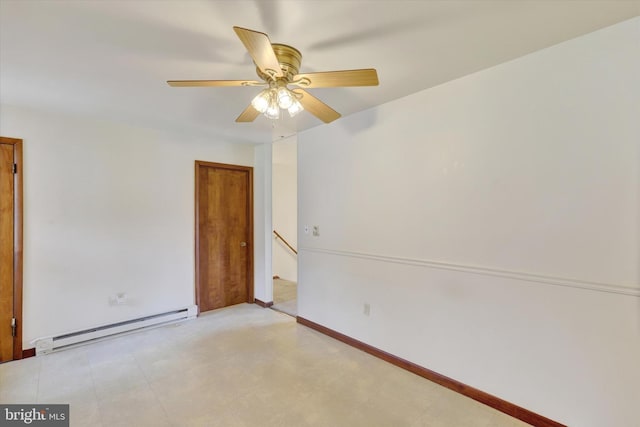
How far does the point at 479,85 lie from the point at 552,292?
1.44 meters

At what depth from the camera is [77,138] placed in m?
2.91

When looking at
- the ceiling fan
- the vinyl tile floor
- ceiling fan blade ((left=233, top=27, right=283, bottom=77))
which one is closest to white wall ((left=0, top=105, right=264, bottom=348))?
the vinyl tile floor

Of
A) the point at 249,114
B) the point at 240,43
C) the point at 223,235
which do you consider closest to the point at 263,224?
the point at 223,235

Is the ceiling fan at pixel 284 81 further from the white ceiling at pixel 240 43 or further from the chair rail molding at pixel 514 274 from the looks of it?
the chair rail molding at pixel 514 274

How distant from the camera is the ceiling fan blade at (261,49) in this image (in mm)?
1131

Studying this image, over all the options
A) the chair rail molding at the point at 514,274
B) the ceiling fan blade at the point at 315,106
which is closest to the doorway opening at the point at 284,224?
the chair rail molding at the point at 514,274

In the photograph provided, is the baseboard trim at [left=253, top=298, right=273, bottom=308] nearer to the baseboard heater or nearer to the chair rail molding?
the baseboard heater

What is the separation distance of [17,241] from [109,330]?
3.95 feet

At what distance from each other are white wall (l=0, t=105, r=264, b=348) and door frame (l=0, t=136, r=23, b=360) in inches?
1.8

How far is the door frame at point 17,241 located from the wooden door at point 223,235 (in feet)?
5.21

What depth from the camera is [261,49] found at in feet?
4.13

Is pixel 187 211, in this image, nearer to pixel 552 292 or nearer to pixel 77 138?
pixel 77 138

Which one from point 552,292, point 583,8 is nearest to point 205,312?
point 552,292

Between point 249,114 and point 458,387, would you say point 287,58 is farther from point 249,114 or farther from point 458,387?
point 458,387
